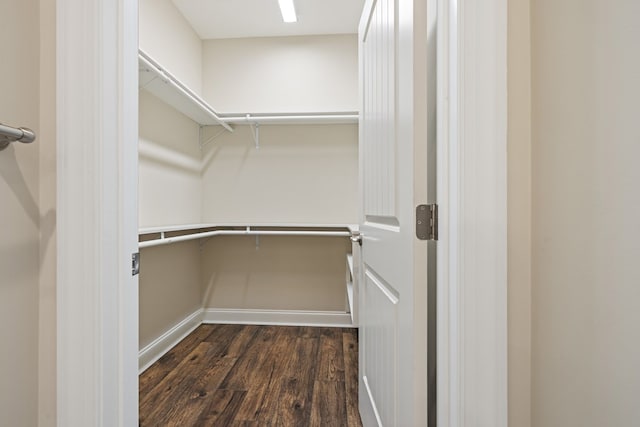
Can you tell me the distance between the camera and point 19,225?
0.65m

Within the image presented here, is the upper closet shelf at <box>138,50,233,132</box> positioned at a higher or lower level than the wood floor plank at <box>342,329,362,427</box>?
higher

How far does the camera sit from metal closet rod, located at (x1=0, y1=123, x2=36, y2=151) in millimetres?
565

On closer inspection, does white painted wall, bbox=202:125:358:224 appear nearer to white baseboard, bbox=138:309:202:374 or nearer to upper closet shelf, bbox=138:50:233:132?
upper closet shelf, bbox=138:50:233:132

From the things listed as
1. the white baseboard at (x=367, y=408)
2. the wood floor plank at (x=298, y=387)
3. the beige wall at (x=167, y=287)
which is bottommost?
the wood floor plank at (x=298, y=387)

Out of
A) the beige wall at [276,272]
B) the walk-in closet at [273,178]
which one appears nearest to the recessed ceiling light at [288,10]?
the walk-in closet at [273,178]

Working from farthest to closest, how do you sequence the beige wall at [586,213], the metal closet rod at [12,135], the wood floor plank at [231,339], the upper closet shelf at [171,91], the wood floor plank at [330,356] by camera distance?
1. the wood floor plank at [231,339]
2. the wood floor plank at [330,356]
3. the upper closet shelf at [171,91]
4. the metal closet rod at [12,135]
5. the beige wall at [586,213]

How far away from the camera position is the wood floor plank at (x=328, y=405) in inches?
58.6

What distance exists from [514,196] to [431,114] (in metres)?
0.34

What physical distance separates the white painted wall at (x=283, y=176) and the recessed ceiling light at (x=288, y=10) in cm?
83

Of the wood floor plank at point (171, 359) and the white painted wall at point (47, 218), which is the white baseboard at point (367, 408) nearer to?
the white painted wall at point (47, 218)

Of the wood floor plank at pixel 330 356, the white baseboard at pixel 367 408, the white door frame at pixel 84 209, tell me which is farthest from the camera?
the wood floor plank at pixel 330 356

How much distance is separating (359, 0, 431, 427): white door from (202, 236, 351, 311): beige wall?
1.47m

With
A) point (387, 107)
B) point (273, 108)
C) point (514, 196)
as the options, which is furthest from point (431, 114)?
point (273, 108)

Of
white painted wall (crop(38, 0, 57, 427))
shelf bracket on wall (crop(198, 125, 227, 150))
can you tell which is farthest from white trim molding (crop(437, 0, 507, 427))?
shelf bracket on wall (crop(198, 125, 227, 150))
